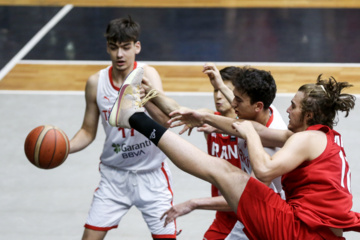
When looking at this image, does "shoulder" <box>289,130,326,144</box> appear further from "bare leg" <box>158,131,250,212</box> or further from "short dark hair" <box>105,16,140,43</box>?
"short dark hair" <box>105,16,140,43</box>

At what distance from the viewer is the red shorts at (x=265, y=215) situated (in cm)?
486

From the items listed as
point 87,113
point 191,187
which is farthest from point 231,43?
point 87,113

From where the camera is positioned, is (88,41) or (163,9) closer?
(88,41)

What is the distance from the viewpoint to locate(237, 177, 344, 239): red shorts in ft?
15.9

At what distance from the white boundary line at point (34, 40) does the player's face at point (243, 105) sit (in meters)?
6.67

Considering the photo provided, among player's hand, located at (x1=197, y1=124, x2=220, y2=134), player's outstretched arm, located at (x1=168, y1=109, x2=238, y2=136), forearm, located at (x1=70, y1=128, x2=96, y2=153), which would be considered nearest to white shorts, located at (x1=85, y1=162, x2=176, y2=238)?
forearm, located at (x1=70, y1=128, x2=96, y2=153)

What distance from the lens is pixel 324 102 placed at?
4.88 m

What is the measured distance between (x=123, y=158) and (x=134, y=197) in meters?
0.34

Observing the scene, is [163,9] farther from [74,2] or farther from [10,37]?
[10,37]

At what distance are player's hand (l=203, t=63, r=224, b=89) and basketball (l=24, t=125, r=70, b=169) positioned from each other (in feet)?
4.24

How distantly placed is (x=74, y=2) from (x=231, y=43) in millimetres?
4198

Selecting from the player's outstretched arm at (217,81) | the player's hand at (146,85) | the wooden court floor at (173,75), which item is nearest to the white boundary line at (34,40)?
the wooden court floor at (173,75)

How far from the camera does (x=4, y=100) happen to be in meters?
10.2

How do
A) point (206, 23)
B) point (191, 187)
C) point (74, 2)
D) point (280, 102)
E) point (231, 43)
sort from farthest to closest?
point (74, 2), point (206, 23), point (231, 43), point (280, 102), point (191, 187)
